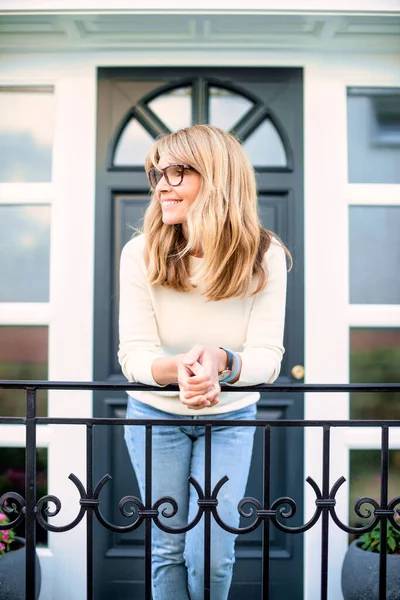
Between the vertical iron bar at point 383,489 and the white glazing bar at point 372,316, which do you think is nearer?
the vertical iron bar at point 383,489

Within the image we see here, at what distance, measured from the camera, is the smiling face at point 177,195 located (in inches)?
63.9

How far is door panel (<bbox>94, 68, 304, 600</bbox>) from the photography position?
2.75 metres

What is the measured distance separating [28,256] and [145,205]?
66cm

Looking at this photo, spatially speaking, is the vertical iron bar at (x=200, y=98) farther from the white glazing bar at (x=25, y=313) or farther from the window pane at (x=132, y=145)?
the white glazing bar at (x=25, y=313)

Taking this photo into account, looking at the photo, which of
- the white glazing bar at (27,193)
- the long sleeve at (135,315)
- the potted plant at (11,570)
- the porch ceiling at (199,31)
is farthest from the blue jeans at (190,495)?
the porch ceiling at (199,31)

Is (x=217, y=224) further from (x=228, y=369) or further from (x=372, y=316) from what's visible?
(x=372, y=316)

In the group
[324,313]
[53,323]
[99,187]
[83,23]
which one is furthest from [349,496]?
[83,23]

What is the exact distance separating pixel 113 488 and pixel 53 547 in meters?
0.40

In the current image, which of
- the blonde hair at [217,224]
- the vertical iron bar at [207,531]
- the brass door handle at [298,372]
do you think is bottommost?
the vertical iron bar at [207,531]

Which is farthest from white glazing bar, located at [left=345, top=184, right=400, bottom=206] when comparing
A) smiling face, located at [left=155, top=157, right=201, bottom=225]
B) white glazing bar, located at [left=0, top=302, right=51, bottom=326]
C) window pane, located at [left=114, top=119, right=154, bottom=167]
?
white glazing bar, located at [left=0, top=302, right=51, bottom=326]

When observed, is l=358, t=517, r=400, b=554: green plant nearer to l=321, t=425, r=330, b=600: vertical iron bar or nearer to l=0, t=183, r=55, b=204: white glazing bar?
l=321, t=425, r=330, b=600: vertical iron bar

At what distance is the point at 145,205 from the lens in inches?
111

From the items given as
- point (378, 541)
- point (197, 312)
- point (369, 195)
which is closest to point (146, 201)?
point (369, 195)

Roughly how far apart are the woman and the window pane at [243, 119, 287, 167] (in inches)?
47.5
